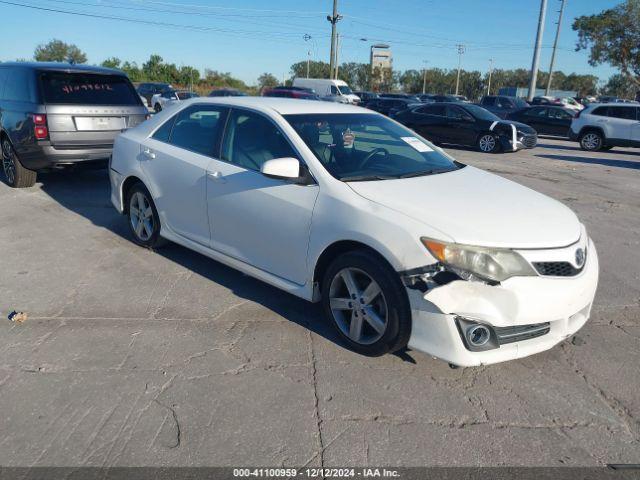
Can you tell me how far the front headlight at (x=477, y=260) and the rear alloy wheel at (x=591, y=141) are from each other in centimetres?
1731

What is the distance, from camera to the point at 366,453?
2.58 meters

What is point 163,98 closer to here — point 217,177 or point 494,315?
point 217,177

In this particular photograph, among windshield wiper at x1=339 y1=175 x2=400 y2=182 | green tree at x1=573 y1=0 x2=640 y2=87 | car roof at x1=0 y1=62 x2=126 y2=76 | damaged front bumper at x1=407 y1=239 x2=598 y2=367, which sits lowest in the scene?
damaged front bumper at x1=407 y1=239 x2=598 y2=367

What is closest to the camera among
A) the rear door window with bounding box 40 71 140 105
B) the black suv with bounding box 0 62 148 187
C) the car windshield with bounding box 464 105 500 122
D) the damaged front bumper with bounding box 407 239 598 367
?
the damaged front bumper with bounding box 407 239 598 367

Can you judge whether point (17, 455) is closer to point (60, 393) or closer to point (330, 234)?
point (60, 393)

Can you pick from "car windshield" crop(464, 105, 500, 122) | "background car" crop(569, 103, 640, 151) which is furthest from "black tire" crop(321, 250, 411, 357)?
"background car" crop(569, 103, 640, 151)

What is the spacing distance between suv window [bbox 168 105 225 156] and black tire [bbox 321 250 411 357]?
5.57 feet

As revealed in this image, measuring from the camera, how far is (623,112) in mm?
17188

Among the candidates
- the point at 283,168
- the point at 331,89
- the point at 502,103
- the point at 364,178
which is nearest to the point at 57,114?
the point at 283,168

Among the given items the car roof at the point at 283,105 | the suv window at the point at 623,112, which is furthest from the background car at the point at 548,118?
the car roof at the point at 283,105

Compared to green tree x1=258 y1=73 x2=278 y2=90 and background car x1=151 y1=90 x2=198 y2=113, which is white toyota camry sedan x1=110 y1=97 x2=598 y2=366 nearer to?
background car x1=151 y1=90 x2=198 y2=113

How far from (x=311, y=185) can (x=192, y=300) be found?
4.83ft

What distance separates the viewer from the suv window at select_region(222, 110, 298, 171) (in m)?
3.98

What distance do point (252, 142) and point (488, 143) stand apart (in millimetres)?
13038
